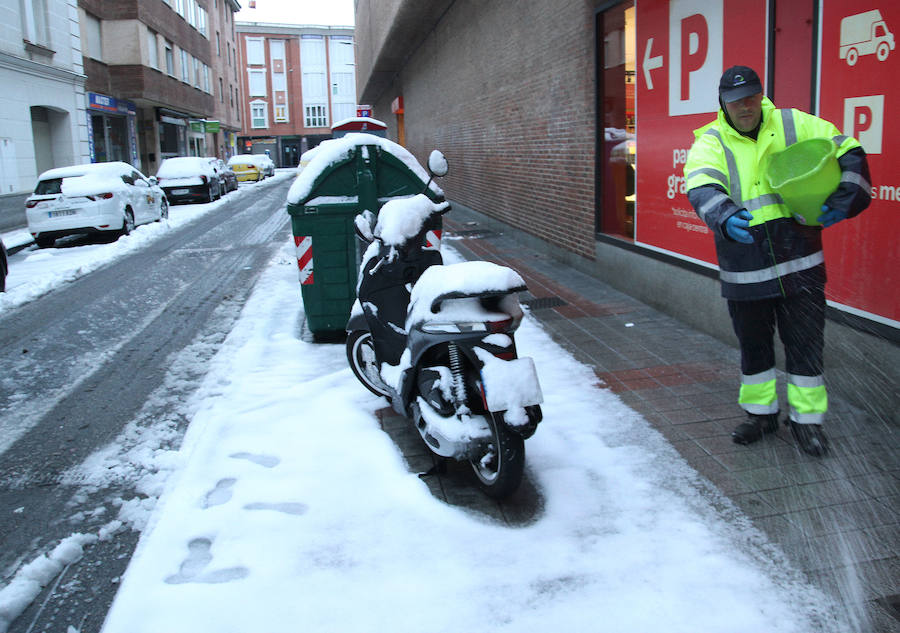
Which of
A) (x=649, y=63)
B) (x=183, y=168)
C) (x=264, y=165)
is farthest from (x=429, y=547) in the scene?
(x=264, y=165)

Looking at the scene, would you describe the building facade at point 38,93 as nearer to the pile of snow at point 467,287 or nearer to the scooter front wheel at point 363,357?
the scooter front wheel at point 363,357

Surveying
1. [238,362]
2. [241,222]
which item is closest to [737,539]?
[238,362]

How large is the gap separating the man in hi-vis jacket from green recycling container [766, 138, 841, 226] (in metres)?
0.09

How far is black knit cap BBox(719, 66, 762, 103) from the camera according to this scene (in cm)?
377

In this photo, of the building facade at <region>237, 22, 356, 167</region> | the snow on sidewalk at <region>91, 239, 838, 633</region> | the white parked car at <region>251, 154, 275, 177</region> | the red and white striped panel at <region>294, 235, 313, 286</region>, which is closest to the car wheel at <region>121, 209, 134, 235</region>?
the red and white striped panel at <region>294, 235, 313, 286</region>

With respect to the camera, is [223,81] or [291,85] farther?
[291,85]

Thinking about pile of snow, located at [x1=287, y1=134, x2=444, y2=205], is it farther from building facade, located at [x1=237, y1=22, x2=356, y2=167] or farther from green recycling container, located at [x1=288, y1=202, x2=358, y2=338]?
building facade, located at [x1=237, y1=22, x2=356, y2=167]

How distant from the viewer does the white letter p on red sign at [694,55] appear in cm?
627

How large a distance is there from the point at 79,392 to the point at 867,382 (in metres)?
5.37

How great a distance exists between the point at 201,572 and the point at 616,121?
6964 millimetres

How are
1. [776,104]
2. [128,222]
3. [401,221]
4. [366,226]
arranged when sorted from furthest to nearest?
[128,222]
[776,104]
[366,226]
[401,221]

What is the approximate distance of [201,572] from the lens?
3.12 metres

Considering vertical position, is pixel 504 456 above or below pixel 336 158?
below

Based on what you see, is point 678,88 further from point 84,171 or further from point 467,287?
point 84,171
